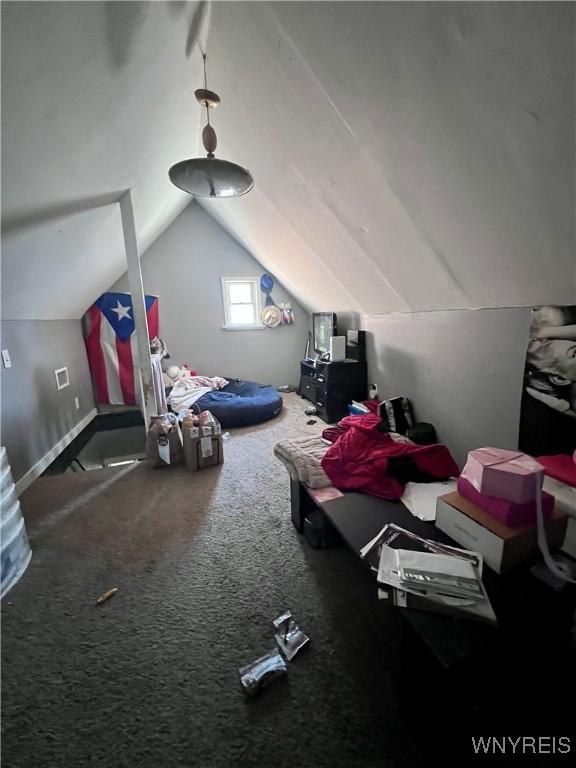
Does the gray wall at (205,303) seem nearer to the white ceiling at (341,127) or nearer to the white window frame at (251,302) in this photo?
the white window frame at (251,302)

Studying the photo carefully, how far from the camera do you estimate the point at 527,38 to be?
817 millimetres

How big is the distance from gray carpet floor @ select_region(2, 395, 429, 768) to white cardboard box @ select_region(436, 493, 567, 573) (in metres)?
0.51

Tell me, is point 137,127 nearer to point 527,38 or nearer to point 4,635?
point 527,38

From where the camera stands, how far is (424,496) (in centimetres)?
144

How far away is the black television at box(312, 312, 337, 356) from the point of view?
12.2ft

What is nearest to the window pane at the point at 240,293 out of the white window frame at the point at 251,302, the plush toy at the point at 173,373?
the white window frame at the point at 251,302

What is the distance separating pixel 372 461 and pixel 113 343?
12.2 ft

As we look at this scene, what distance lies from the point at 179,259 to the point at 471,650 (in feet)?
15.8

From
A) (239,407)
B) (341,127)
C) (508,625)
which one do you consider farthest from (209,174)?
(239,407)

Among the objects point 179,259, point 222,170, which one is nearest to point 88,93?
point 222,170

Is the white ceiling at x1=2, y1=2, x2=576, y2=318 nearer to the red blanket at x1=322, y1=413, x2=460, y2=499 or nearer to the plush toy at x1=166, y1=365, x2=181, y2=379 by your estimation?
the red blanket at x1=322, y1=413, x2=460, y2=499

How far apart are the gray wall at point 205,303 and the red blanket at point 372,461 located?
3.09 metres

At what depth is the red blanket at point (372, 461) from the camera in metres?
1.47

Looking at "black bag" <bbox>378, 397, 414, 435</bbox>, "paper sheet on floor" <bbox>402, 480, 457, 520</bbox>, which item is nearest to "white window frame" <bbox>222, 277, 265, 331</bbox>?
"black bag" <bbox>378, 397, 414, 435</bbox>
